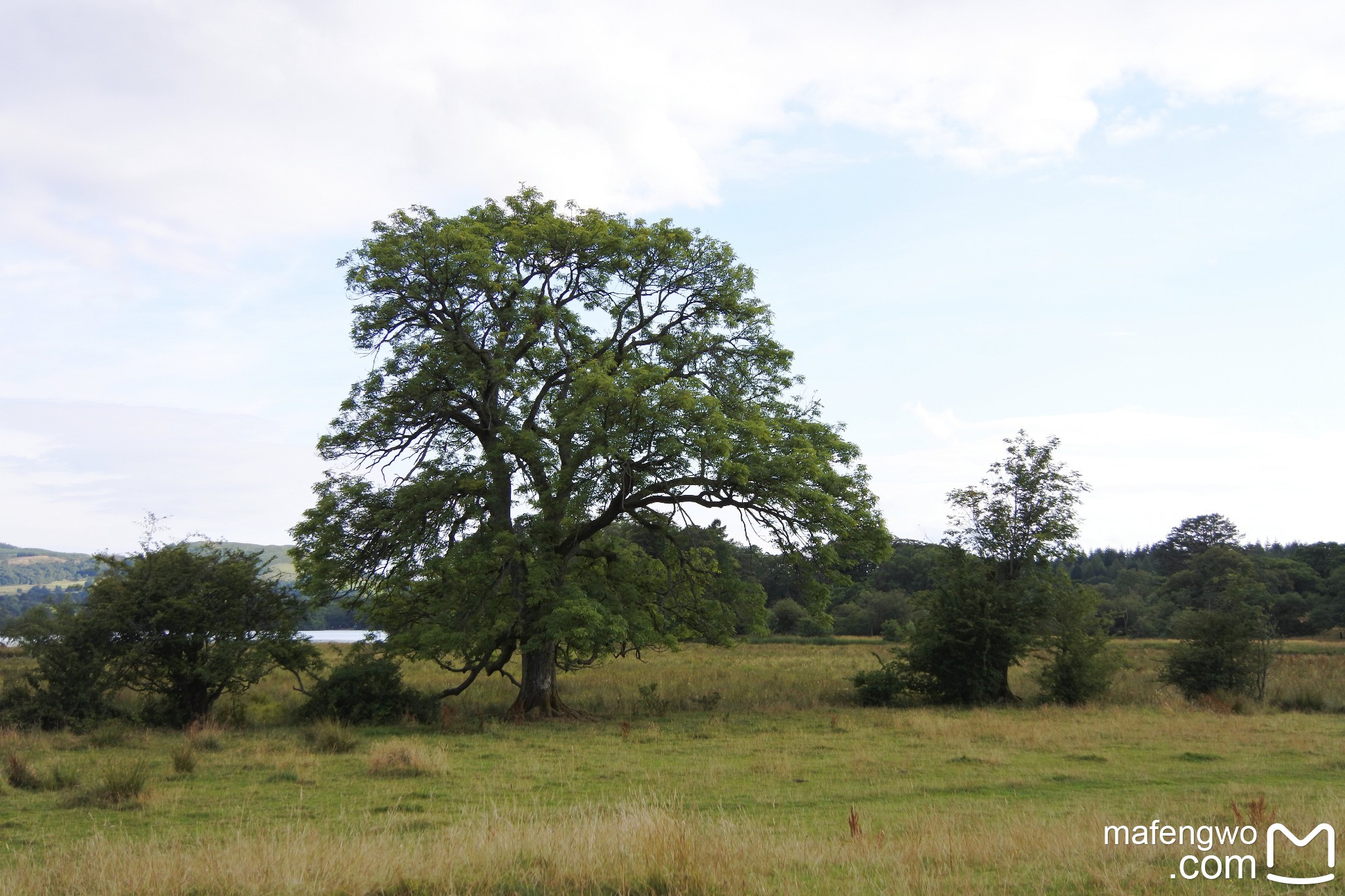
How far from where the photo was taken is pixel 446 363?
822 inches

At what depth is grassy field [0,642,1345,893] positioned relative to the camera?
663cm

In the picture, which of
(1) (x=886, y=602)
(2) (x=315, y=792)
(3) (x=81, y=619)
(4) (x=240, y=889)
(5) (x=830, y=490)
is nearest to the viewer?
(4) (x=240, y=889)

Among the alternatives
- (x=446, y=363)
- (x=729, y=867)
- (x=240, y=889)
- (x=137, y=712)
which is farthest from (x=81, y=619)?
(x=729, y=867)

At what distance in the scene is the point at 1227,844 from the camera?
26.8 feet

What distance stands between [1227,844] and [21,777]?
1513 centimetres

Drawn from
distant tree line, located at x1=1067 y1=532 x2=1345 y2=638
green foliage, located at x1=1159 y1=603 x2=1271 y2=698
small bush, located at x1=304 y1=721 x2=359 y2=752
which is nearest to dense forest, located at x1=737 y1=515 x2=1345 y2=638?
distant tree line, located at x1=1067 y1=532 x2=1345 y2=638

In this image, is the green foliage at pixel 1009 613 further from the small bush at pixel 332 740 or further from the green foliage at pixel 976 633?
the small bush at pixel 332 740

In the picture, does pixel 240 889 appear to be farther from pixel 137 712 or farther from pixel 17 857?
pixel 137 712

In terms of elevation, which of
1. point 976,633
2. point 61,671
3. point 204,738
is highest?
point 976,633

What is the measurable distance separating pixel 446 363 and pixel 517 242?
3.48 metres

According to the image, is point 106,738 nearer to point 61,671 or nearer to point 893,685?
point 61,671

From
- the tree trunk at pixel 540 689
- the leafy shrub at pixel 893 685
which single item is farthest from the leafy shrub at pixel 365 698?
the leafy shrub at pixel 893 685

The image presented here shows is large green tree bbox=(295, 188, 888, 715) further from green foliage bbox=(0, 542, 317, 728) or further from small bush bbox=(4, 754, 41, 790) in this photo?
small bush bbox=(4, 754, 41, 790)

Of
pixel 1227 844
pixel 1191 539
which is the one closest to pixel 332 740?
pixel 1227 844
